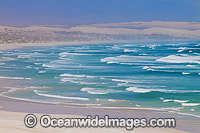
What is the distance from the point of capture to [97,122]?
10.8 metres

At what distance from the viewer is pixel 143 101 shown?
14766 mm

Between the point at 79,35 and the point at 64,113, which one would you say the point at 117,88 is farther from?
the point at 79,35

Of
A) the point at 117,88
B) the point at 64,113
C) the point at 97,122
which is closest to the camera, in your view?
the point at 97,122

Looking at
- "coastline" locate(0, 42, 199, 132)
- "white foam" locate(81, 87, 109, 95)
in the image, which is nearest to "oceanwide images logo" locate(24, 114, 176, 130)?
"coastline" locate(0, 42, 199, 132)

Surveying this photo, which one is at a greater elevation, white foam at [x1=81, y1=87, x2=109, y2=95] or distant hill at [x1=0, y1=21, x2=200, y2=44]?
distant hill at [x1=0, y1=21, x2=200, y2=44]

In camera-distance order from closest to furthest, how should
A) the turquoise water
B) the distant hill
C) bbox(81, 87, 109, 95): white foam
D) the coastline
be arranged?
1. the coastline
2. the turquoise water
3. bbox(81, 87, 109, 95): white foam
4. the distant hill

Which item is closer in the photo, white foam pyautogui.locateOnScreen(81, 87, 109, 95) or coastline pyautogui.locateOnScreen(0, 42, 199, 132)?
coastline pyautogui.locateOnScreen(0, 42, 199, 132)

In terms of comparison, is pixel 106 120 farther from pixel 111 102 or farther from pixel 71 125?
pixel 111 102

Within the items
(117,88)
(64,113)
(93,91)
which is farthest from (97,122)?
(117,88)

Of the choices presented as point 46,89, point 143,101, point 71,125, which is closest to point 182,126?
point 71,125

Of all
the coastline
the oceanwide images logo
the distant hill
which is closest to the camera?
the coastline

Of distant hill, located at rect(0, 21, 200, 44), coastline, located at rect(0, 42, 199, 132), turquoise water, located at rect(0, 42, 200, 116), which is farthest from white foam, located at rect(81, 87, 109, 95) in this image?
distant hill, located at rect(0, 21, 200, 44)

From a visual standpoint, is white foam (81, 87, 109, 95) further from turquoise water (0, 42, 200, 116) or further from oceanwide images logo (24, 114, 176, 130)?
→ oceanwide images logo (24, 114, 176, 130)

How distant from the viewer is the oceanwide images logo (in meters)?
10.4
